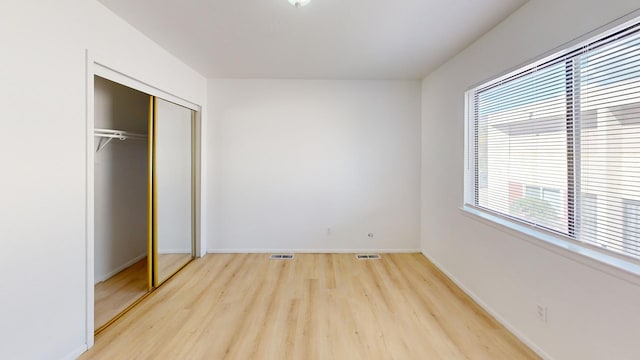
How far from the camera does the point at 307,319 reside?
249 cm

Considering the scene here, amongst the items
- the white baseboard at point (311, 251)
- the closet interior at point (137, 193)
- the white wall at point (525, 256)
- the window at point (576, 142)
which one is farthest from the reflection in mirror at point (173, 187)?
the window at point (576, 142)

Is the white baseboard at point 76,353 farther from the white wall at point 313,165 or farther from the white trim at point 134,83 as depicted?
the white wall at point 313,165

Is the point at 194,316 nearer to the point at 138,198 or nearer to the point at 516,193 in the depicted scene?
the point at 138,198

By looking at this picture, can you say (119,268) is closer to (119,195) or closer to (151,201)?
(119,195)

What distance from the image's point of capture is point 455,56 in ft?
10.5

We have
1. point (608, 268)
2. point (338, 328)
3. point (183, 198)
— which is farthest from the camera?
point (183, 198)

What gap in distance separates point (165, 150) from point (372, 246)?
314 centimetres

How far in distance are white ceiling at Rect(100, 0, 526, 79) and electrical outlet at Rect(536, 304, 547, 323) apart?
225 centimetres

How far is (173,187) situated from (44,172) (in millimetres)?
1728

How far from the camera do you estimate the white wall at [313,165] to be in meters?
4.23

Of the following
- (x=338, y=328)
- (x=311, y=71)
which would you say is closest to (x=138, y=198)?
(x=311, y=71)

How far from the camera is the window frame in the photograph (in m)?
1.51

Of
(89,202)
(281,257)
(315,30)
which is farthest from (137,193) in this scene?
(315,30)

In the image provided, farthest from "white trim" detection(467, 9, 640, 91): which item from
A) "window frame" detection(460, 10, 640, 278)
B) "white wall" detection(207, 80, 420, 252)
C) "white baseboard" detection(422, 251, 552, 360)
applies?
"white baseboard" detection(422, 251, 552, 360)
